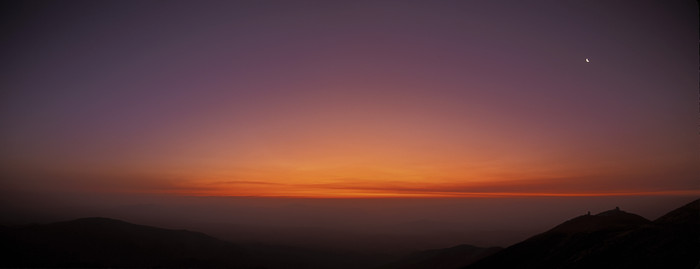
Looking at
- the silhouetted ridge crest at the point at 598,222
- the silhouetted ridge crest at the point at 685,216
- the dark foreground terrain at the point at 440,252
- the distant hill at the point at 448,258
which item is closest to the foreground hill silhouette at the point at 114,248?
the dark foreground terrain at the point at 440,252

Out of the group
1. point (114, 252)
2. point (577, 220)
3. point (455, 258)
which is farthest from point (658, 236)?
point (114, 252)

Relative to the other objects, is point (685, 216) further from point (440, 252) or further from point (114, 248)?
point (114, 248)

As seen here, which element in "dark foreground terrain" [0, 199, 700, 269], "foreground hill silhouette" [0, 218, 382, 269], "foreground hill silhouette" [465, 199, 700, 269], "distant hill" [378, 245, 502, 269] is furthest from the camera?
"distant hill" [378, 245, 502, 269]

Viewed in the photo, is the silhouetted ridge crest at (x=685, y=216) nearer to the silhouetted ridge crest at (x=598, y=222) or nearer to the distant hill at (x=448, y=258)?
the silhouetted ridge crest at (x=598, y=222)

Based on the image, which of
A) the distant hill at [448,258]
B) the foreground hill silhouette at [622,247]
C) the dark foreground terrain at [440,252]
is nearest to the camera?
the foreground hill silhouette at [622,247]

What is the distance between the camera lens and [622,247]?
125ft

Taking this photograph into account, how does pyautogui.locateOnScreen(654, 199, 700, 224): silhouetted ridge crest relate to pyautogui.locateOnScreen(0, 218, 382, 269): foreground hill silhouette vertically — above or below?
above

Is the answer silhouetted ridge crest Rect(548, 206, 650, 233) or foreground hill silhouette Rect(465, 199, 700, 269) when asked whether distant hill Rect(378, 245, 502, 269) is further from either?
foreground hill silhouette Rect(465, 199, 700, 269)

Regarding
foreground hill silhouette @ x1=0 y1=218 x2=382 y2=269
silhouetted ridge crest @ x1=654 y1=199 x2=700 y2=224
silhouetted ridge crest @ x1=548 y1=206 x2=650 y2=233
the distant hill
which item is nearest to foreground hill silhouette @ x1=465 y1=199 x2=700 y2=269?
silhouetted ridge crest @ x1=654 y1=199 x2=700 y2=224

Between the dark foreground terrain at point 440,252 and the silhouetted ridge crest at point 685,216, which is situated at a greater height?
the silhouetted ridge crest at point 685,216

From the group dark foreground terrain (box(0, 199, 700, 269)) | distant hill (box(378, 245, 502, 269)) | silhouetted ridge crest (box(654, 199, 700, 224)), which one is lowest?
distant hill (box(378, 245, 502, 269))

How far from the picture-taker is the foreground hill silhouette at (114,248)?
90.0m

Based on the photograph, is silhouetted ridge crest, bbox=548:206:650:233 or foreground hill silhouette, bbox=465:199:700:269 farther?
silhouetted ridge crest, bbox=548:206:650:233

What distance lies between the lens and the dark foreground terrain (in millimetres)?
35844
